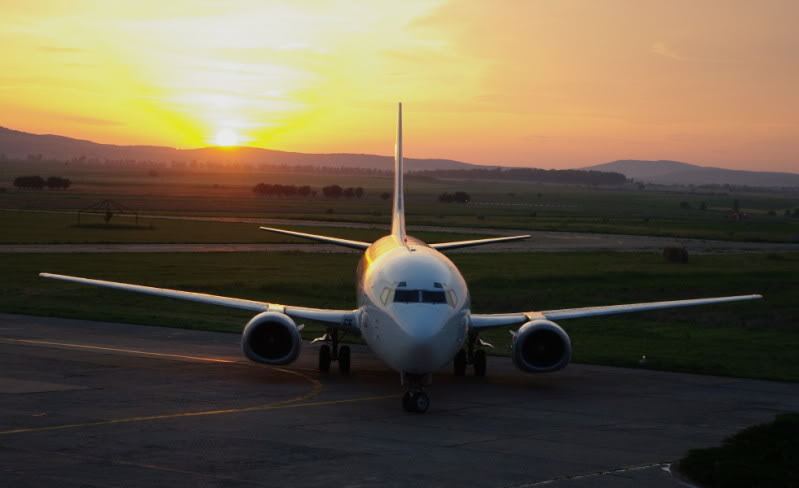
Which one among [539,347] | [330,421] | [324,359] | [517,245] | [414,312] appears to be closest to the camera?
[330,421]

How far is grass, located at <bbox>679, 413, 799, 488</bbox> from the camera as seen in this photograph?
17.5 metres

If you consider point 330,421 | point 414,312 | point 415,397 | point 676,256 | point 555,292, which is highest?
point 414,312

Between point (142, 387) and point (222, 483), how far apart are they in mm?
10490

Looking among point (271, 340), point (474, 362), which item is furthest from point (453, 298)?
point (474, 362)

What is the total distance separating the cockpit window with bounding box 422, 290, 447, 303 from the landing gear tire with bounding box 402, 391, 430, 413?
2.10 metres

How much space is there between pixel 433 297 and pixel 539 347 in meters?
4.99

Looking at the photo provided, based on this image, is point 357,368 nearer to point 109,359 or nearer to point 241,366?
point 241,366

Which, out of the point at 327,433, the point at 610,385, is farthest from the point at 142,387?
the point at 610,385

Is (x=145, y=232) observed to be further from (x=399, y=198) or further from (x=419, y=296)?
(x=419, y=296)

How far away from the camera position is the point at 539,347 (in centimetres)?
2861

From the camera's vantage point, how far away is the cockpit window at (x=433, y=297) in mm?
24766

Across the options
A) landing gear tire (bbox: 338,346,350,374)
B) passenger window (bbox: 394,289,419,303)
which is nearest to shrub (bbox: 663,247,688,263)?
landing gear tire (bbox: 338,346,350,374)

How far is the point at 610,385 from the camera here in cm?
2944

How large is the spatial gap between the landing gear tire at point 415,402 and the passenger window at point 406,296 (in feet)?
6.81
